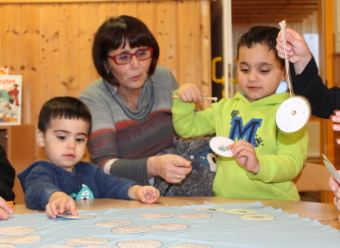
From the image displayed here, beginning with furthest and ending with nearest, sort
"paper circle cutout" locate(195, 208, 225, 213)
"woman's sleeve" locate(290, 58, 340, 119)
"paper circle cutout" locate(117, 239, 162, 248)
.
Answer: "woman's sleeve" locate(290, 58, 340, 119), "paper circle cutout" locate(195, 208, 225, 213), "paper circle cutout" locate(117, 239, 162, 248)

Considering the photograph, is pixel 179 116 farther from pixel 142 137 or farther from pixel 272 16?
pixel 272 16

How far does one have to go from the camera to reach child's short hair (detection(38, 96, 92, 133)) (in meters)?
1.61

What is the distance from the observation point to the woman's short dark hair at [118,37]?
1.91 meters

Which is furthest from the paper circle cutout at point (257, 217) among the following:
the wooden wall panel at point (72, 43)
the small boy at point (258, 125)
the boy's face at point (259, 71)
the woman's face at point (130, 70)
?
the wooden wall panel at point (72, 43)

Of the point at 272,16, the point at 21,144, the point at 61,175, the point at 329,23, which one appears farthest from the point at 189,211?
the point at 272,16

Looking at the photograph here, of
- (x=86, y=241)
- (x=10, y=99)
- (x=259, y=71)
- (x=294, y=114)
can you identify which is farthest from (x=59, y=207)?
(x=10, y=99)

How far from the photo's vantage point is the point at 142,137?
194cm

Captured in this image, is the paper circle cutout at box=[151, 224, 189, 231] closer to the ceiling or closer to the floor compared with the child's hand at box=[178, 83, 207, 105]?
closer to the floor

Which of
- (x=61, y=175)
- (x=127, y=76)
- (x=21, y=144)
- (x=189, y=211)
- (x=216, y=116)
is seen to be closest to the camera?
(x=189, y=211)

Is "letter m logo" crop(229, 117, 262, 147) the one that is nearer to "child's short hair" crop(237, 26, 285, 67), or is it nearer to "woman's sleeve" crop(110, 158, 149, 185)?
"child's short hair" crop(237, 26, 285, 67)

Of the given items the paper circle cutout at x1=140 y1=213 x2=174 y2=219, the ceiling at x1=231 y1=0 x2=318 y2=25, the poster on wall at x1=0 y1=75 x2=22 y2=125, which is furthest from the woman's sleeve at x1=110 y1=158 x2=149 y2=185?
the ceiling at x1=231 y1=0 x2=318 y2=25

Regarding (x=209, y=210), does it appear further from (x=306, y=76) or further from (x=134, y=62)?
(x=134, y=62)

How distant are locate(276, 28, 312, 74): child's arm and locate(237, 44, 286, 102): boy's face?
302 millimetres

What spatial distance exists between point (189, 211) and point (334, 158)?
112 inches
